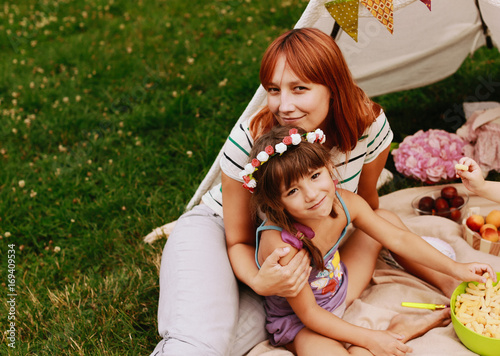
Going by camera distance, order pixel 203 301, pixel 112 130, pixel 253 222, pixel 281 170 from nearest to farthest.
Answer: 1. pixel 281 170
2. pixel 203 301
3. pixel 253 222
4. pixel 112 130

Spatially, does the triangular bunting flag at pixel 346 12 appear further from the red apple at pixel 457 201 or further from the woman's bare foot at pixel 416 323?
the woman's bare foot at pixel 416 323

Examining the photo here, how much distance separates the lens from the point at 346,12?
2.54 m

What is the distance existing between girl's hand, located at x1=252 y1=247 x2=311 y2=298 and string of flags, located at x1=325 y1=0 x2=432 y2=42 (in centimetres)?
116

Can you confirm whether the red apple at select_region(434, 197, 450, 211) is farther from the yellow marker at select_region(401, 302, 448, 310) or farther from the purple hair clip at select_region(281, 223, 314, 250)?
the purple hair clip at select_region(281, 223, 314, 250)

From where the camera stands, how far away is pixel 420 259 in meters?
2.41

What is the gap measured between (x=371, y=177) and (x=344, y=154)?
0.34m

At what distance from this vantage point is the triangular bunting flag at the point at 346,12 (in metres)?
2.52

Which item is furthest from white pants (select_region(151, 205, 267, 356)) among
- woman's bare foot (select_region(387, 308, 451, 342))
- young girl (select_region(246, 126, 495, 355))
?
woman's bare foot (select_region(387, 308, 451, 342))

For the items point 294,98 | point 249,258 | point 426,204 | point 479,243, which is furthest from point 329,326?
point 426,204

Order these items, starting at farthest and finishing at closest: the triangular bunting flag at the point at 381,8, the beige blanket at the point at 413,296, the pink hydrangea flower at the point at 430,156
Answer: the pink hydrangea flower at the point at 430,156 → the triangular bunting flag at the point at 381,8 → the beige blanket at the point at 413,296

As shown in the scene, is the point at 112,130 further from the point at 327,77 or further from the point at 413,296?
the point at 413,296

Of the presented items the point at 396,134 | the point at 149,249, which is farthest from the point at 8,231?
the point at 396,134

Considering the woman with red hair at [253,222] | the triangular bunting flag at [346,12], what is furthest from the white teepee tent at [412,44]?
the woman with red hair at [253,222]

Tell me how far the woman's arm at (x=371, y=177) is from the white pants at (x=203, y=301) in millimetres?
810
